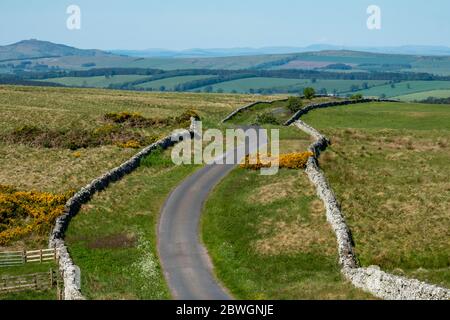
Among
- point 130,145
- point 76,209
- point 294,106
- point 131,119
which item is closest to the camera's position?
point 76,209

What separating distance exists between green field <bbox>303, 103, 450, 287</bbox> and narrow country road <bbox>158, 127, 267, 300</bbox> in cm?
1043

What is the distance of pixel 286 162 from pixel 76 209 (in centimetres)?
2110

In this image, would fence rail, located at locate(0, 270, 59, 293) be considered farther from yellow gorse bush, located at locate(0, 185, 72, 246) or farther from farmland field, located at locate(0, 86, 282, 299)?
yellow gorse bush, located at locate(0, 185, 72, 246)

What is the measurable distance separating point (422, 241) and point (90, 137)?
49210 mm

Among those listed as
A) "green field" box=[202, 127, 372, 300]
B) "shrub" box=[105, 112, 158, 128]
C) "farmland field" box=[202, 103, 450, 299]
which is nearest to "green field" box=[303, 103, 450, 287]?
"farmland field" box=[202, 103, 450, 299]

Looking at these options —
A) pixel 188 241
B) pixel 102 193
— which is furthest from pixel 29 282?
pixel 102 193

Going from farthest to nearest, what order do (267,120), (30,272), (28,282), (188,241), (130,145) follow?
(267,120) < (130,145) < (188,241) < (30,272) < (28,282)

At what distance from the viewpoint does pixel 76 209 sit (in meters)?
48.1

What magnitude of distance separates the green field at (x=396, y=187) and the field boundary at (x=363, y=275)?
55.9 inches

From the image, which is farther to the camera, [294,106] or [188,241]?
[294,106]

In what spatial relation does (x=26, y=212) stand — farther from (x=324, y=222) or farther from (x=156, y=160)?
(x=324, y=222)

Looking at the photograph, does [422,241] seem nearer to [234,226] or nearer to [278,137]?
[234,226]

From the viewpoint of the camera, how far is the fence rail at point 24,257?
39.6 m
